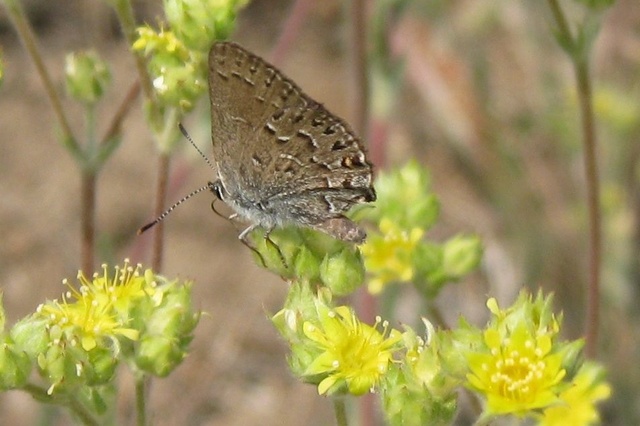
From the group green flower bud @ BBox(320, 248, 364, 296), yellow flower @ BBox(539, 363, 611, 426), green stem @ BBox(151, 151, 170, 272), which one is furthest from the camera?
green stem @ BBox(151, 151, 170, 272)

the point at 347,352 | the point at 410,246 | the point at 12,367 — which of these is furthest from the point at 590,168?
the point at 12,367

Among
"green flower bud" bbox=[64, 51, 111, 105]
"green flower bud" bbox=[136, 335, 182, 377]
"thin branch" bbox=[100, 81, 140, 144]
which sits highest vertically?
"green flower bud" bbox=[64, 51, 111, 105]

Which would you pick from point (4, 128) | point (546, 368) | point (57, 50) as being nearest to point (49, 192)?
point (4, 128)

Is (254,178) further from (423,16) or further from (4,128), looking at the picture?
(4,128)

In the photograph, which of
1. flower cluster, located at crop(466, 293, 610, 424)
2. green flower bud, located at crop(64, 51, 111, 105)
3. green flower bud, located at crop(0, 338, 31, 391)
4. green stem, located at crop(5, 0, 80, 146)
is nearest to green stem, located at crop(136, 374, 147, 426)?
green flower bud, located at crop(0, 338, 31, 391)

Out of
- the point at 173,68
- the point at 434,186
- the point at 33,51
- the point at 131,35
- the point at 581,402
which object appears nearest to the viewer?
the point at 581,402

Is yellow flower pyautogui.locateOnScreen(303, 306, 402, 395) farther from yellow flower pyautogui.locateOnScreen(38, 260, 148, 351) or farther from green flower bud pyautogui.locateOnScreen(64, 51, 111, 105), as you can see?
green flower bud pyautogui.locateOnScreen(64, 51, 111, 105)

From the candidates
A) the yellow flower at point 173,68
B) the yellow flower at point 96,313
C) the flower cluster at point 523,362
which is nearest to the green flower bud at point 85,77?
the yellow flower at point 173,68

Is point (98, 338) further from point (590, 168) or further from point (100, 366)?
point (590, 168)
